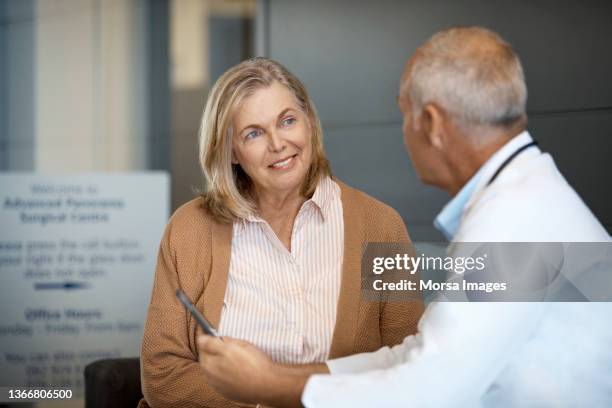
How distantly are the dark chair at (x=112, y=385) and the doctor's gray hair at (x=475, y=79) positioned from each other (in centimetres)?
139

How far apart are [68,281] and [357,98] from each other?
1636mm

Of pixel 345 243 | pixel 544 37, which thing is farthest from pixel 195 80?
pixel 345 243

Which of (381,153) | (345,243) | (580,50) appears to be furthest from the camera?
(381,153)

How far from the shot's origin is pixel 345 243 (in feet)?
A: 6.60

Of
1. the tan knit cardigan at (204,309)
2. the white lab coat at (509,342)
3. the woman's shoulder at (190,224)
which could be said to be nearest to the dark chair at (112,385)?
the tan knit cardigan at (204,309)

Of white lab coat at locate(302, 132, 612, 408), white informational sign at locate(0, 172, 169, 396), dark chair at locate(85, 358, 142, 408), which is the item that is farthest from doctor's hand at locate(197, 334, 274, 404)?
white informational sign at locate(0, 172, 169, 396)

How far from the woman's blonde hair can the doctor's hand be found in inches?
25.4

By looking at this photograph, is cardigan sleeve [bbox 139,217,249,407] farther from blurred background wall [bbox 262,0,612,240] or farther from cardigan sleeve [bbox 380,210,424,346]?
blurred background wall [bbox 262,0,612,240]

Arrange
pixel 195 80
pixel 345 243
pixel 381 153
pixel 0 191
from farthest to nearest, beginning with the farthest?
pixel 195 80 < pixel 0 191 < pixel 381 153 < pixel 345 243

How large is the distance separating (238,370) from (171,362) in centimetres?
60

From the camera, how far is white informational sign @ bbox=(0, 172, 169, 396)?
3.55 metres

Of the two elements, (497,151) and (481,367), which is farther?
(497,151)

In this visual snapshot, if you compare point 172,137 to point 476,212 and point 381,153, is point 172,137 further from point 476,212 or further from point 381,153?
point 476,212

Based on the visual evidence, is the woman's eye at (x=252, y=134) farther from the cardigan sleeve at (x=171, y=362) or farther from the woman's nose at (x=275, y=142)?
the cardigan sleeve at (x=171, y=362)
